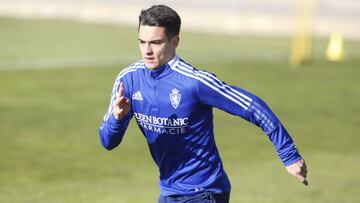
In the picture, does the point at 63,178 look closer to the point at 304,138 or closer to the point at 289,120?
the point at 304,138

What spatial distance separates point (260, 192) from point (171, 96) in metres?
5.87

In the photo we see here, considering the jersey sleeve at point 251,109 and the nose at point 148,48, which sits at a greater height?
the nose at point 148,48

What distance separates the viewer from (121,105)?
668 centimetres

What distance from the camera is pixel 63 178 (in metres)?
13.1

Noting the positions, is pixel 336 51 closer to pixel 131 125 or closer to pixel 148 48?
pixel 131 125

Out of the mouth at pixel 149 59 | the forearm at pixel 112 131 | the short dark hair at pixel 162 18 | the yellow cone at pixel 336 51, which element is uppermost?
the short dark hair at pixel 162 18

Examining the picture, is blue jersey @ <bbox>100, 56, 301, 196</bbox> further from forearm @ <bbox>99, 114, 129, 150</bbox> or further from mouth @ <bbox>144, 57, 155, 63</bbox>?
mouth @ <bbox>144, 57, 155, 63</bbox>

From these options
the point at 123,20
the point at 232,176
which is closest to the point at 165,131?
the point at 232,176

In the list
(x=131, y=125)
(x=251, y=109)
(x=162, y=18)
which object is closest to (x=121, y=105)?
(x=162, y=18)

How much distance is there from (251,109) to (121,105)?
0.90 meters

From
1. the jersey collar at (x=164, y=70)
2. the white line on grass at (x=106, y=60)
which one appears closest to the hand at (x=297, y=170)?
the jersey collar at (x=164, y=70)

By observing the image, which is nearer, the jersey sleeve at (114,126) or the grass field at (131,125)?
the jersey sleeve at (114,126)

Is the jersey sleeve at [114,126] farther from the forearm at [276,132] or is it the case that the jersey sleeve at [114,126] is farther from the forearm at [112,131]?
the forearm at [276,132]

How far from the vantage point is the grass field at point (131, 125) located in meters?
12.7
